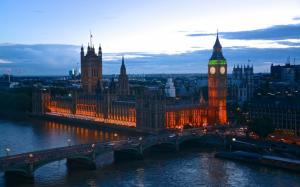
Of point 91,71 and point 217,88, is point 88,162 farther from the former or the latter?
point 91,71

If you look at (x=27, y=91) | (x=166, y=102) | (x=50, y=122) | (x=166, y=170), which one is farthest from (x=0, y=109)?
(x=166, y=170)

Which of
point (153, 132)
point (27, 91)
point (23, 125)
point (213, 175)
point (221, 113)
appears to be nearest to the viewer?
point (213, 175)

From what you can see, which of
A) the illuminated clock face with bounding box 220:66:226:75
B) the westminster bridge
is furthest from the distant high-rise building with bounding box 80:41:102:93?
the westminster bridge

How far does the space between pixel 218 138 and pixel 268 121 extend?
542 cm

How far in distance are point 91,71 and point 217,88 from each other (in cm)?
3292

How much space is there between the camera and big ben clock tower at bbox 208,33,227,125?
6431 cm

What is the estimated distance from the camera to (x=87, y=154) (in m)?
39.4

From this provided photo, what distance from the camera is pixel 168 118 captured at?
60.8 m

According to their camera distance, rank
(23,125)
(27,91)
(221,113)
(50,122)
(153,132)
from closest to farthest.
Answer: (153,132), (221,113), (23,125), (50,122), (27,91)

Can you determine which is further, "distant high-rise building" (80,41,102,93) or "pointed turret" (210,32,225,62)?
"distant high-rise building" (80,41,102,93)

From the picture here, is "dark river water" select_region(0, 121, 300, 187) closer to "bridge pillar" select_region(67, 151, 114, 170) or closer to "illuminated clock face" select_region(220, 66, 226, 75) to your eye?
"bridge pillar" select_region(67, 151, 114, 170)

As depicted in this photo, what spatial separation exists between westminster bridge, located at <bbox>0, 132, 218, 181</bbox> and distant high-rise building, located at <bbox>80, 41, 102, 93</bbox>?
1662 inches

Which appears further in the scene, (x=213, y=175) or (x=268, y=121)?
(x=268, y=121)

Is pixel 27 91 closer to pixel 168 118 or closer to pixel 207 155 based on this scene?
pixel 168 118
